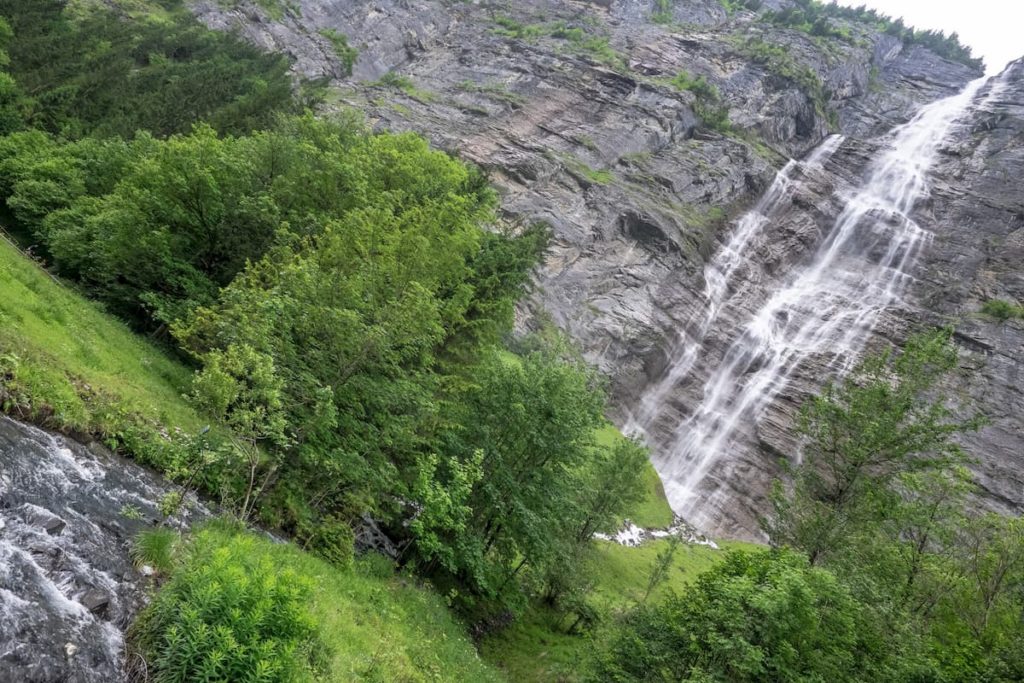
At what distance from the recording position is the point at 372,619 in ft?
37.2

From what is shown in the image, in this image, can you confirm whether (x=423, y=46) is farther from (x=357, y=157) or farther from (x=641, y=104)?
(x=357, y=157)

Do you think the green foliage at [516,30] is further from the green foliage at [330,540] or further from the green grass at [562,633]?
the green foliage at [330,540]

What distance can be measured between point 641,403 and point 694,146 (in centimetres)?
4349

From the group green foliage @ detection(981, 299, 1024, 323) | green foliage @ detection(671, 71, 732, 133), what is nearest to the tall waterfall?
green foliage @ detection(981, 299, 1024, 323)

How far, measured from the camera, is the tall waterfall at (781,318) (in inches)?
2032

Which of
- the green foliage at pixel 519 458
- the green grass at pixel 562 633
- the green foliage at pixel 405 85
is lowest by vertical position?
the green grass at pixel 562 633

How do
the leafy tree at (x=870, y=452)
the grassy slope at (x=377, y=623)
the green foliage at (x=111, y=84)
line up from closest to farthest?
1. the grassy slope at (x=377, y=623)
2. the leafy tree at (x=870, y=452)
3. the green foliage at (x=111, y=84)

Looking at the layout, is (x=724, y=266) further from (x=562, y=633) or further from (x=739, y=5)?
(x=739, y=5)

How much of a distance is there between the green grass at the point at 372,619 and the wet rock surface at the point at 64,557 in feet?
3.10

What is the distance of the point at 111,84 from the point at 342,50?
45.9m

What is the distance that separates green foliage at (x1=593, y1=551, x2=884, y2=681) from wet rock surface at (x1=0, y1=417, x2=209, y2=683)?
26.4 ft

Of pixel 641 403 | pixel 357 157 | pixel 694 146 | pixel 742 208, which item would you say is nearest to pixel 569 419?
pixel 357 157

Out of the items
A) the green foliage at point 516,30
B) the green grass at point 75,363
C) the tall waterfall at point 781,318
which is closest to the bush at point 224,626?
the green grass at point 75,363

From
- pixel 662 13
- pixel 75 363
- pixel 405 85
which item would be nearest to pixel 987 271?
pixel 405 85
